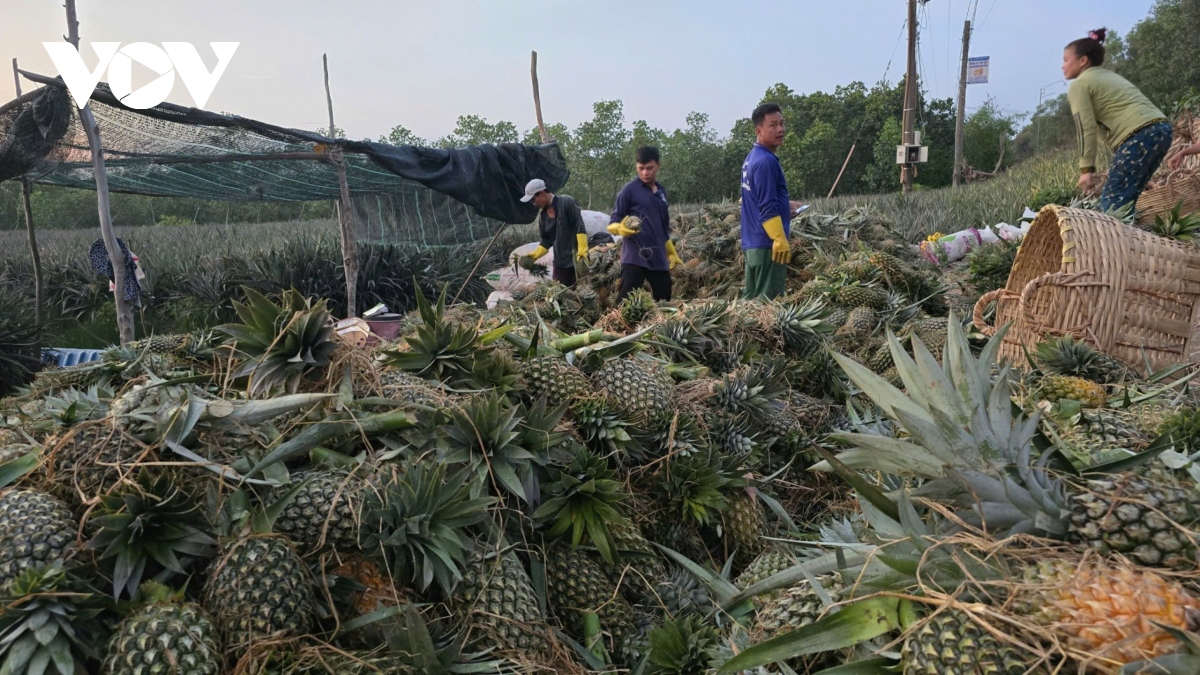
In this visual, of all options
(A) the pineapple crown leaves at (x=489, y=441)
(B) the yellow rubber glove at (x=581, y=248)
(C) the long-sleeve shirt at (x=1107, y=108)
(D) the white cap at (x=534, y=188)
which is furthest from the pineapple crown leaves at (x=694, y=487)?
(D) the white cap at (x=534, y=188)

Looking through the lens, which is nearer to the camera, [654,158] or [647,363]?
[647,363]

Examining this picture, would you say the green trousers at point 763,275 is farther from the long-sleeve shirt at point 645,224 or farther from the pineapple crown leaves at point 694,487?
the pineapple crown leaves at point 694,487

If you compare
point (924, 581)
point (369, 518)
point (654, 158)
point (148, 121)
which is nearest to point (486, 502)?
point (369, 518)

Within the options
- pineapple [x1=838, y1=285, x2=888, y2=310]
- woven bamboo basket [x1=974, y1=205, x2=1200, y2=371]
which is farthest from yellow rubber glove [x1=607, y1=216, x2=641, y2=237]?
woven bamboo basket [x1=974, y1=205, x2=1200, y2=371]

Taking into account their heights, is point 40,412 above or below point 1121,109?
below

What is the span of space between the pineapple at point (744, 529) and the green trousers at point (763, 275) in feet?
13.7

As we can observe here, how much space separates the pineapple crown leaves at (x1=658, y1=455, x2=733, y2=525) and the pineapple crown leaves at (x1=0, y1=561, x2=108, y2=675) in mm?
1684

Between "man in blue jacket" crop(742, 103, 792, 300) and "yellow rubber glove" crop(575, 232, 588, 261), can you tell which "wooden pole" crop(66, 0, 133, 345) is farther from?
"man in blue jacket" crop(742, 103, 792, 300)

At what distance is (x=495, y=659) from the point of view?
1849mm

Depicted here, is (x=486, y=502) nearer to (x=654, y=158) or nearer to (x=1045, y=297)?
(x=1045, y=297)

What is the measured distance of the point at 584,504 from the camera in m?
2.25

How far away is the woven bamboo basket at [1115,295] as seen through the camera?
352 cm

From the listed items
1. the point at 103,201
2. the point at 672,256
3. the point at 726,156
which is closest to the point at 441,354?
the point at 672,256

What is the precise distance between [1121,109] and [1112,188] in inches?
26.6
